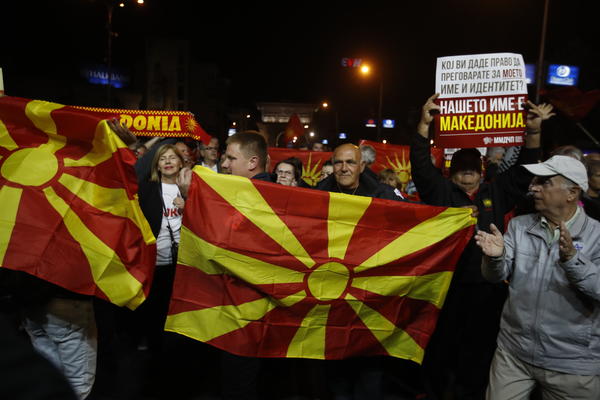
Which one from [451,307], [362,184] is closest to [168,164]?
[362,184]

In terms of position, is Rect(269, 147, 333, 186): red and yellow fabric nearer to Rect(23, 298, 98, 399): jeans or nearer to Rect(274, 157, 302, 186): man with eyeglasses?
Rect(274, 157, 302, 186): man with eyeglasses

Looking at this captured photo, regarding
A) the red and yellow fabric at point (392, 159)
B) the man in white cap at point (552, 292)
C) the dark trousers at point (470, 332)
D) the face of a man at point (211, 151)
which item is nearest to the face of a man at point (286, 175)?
the dark trousers at point (470, 332)

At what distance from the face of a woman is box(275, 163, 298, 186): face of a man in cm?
133

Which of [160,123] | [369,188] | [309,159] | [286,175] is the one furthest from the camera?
[309,159]

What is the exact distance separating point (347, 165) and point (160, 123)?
6015 mm

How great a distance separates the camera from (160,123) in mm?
8945

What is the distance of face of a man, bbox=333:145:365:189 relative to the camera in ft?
13.0

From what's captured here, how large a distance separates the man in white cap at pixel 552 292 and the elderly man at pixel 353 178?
118 centimetres

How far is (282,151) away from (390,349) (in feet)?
22.2

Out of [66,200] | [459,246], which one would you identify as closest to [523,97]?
[459,246]

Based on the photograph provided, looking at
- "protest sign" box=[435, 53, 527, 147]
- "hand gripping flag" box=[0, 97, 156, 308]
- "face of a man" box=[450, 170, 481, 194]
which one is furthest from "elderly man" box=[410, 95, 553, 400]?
"hand gripping flag" box=[0, 97, 156, 308]

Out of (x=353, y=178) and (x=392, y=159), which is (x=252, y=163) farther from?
(x=392, y=159)

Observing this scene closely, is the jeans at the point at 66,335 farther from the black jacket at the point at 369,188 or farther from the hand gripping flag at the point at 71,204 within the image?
the black jacket at the point at 369,188

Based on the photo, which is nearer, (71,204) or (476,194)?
(71,204)
